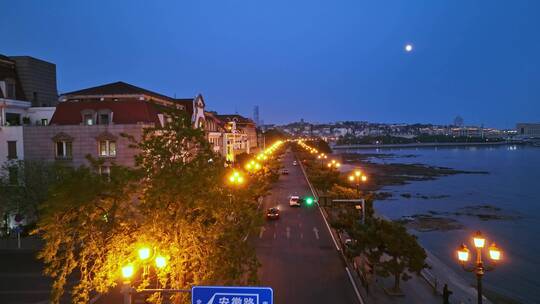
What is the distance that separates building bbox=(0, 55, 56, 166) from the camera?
3875 cm

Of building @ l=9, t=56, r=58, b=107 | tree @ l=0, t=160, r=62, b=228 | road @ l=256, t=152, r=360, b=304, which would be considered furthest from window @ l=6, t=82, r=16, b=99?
road @ l=256, t=152, r=360, b=304

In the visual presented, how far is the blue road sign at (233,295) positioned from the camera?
24.0 ft

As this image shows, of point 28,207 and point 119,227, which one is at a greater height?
point 119,227

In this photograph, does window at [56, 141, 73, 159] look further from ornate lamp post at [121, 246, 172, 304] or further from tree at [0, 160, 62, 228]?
ornate lamp post at [121, 246, 172, 304]

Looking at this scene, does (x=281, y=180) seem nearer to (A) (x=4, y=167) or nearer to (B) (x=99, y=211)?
(A) (x=4, y=167)

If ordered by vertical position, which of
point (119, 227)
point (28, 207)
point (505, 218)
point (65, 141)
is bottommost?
point (505, 218)

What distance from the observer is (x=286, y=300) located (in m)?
22.5

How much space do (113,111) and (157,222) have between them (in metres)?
29.3

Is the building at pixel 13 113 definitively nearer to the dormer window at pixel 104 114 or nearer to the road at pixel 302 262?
the dormer window at pixel 104 114

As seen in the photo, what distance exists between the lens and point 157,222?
1326 centimetres

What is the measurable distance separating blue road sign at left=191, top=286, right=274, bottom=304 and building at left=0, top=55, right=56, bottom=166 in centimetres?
3764

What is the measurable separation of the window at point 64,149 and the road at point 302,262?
1852 centimetres

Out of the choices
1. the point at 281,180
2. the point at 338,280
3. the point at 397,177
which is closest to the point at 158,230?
the point at 338,280

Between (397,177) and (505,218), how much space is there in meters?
52.9
